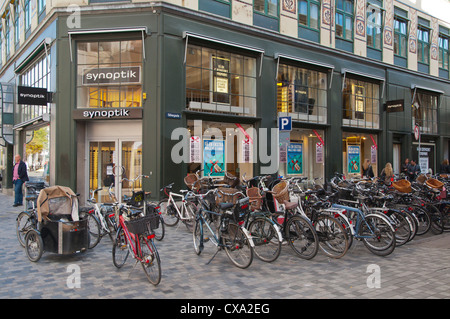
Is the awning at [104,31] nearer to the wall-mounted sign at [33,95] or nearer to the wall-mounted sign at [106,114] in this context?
the wall-mounted sign at [33,95]

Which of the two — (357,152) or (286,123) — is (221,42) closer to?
(286,123)

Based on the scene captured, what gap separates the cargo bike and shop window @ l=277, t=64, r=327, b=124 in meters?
10.0

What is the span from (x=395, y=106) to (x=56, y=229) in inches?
680

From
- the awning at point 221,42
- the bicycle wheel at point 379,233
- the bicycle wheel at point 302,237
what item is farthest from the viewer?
the awning at point 221,42

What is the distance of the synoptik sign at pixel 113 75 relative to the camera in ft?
40.1

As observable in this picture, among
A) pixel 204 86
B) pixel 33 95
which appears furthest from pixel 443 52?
pixel 33 95

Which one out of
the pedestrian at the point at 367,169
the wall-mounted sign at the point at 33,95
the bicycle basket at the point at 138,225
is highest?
the wall-mounted sign at the point at 33,95

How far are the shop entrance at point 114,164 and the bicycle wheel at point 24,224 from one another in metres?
5.22

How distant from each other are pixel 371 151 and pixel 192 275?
15628 millimetres

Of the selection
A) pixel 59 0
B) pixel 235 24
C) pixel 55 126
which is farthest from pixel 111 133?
pixel 235 24

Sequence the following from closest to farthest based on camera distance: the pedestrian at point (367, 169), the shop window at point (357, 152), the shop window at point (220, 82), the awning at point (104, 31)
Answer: the awning at point (104, 31)
the shop window at point (220, 82)
the pedestrian at point (367, 169)
the shop window at point (357, 152)

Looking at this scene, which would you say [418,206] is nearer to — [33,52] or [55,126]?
[55,126]

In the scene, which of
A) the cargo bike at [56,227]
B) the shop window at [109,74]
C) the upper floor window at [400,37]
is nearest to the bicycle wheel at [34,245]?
the cargo bike at [56,227]

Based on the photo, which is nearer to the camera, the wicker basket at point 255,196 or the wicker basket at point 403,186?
the wicker basket at point 255,196
